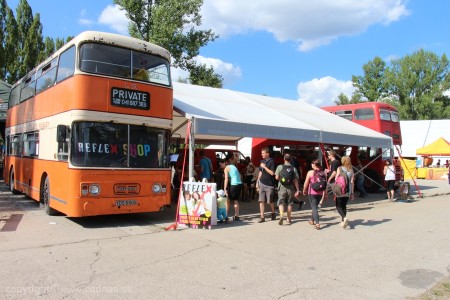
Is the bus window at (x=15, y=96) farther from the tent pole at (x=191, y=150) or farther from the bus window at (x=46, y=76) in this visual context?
the tent pole at (x=191, y=150)

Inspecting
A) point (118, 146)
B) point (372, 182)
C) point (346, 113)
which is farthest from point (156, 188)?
point (346, 113)

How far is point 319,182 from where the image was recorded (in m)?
9.11

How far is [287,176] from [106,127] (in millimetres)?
4266

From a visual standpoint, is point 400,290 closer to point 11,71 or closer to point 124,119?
point 124,119

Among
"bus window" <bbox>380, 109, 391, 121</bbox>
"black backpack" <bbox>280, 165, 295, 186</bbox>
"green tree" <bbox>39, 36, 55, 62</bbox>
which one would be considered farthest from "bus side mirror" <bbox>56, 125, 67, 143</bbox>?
"green tree" <bbox>39, 36, 55, 62</bbox>

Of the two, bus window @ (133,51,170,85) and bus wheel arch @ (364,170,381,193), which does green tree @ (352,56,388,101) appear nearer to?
bus wheel arch @ (364,170,381,193)

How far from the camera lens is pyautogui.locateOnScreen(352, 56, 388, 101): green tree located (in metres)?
62.8

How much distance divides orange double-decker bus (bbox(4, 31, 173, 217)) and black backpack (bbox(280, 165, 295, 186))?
273cm

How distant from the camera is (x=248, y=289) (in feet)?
16.4

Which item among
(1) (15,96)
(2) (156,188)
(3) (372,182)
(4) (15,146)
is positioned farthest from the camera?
(3) (372,182)

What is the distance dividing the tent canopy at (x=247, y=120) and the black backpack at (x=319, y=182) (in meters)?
2.53

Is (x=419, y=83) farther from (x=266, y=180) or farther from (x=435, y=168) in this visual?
(x=266, y=180)

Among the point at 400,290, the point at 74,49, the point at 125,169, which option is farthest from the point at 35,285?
the point at 74,49

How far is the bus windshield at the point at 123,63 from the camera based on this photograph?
8.51 m
